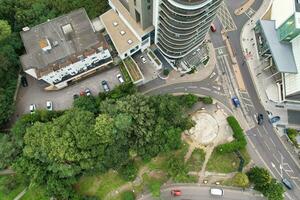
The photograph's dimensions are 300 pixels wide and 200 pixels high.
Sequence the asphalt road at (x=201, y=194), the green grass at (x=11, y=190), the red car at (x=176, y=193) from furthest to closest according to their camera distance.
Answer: the asphalt road at (x=201, y=194) < the red car at (x=176, y=193) < the green grass at (x=11, y=190)

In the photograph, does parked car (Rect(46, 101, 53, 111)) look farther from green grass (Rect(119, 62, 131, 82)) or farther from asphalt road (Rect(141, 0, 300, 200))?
asphalt road (Rect(141, 0, 300, 200))

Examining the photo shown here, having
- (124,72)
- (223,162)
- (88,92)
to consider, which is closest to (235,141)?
(223,162)

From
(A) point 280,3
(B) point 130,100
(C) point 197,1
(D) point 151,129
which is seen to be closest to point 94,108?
(B) point 130,100

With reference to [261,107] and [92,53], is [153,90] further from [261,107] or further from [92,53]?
[261,107]

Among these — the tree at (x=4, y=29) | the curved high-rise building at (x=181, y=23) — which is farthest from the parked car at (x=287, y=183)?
the tree at (x=4, y=29)

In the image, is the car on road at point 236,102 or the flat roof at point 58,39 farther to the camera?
the car on road at point 236,102

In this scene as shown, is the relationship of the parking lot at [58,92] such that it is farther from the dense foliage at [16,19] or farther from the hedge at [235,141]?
the hedge at [235,141]
